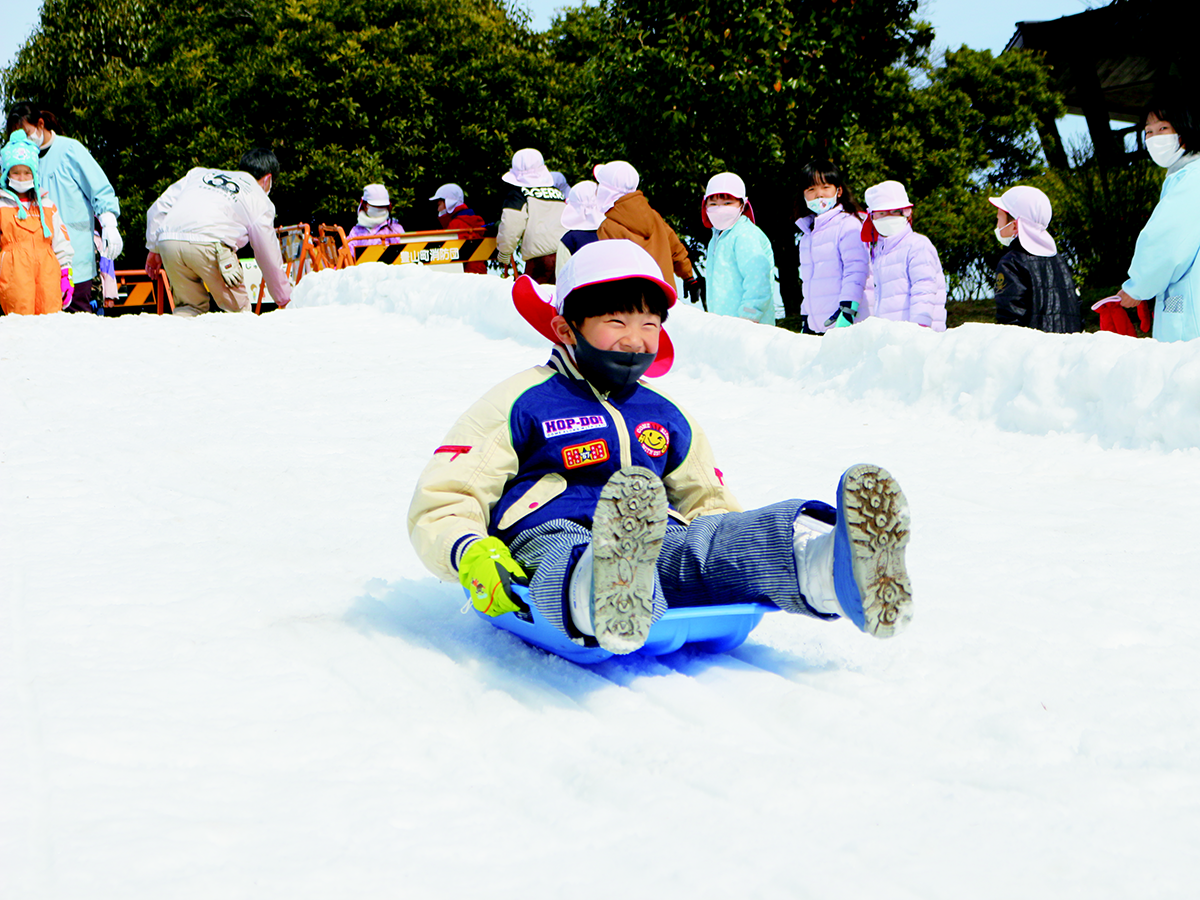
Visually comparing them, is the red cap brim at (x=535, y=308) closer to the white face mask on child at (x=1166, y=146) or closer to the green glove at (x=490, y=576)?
the green glove at (x=490, y=576)

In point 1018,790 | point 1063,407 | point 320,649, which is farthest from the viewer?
point 1063,407

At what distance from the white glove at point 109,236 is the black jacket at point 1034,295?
6.05 metres


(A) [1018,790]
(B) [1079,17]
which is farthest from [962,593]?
(B) [1079,17]

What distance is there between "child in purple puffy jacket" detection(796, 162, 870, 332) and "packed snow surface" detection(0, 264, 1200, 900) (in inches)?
66.5

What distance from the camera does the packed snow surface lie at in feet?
5.49

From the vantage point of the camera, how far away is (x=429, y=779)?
1954 millimetres

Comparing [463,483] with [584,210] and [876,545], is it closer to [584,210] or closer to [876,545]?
[876,545]

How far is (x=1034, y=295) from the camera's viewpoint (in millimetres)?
5609

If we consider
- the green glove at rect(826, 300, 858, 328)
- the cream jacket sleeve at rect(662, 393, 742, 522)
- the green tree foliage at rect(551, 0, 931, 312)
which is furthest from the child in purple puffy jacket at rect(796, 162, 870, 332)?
the cream jacket sleeve at rect(662, 393, 742, 522)

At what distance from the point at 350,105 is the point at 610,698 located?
1553cm

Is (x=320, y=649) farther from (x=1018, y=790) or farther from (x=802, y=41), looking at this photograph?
(x=802, y=41)

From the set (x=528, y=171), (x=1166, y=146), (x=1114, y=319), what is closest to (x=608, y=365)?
(x=1166, y=146)

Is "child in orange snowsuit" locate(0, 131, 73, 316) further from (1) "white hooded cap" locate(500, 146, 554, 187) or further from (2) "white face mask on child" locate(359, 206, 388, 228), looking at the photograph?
(2) "white face mask on child" locate(359, 206, 388, 228)

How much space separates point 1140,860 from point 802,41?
33.0 ft
